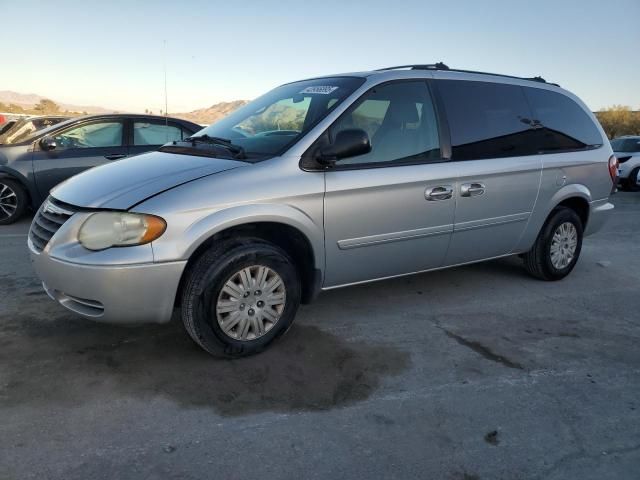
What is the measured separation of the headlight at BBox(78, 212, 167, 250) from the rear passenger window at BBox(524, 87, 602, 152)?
342 centimetres

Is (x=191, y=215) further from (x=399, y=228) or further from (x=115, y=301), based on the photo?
(x=399, y=228)

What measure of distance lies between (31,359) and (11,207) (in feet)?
15.7

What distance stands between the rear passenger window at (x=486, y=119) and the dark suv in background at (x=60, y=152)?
458 cm

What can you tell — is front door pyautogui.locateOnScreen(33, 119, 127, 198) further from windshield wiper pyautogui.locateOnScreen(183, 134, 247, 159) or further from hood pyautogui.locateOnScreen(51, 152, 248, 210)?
hood pyautogui.locateOnScreen(51, 152, 248, 210)

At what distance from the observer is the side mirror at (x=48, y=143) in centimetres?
706

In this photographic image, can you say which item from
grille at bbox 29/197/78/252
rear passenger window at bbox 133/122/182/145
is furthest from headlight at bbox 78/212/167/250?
rear passenger window at bbox 133/122/182/145

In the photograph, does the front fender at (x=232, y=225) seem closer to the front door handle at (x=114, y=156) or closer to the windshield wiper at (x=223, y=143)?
the windshield wiper at (x=223, y=143)

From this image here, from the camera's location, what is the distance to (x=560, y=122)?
4914mm

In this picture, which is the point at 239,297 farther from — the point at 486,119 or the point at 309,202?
the point at 486,119

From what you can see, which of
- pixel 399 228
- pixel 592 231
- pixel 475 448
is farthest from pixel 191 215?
pixel 592 231

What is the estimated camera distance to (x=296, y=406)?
111 inches

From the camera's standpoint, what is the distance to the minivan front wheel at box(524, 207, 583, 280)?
4.96 meters

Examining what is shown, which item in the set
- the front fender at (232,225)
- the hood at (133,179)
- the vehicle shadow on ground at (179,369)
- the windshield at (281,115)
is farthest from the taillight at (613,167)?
the hood at (133,179)

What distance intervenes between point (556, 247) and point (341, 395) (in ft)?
10.3
